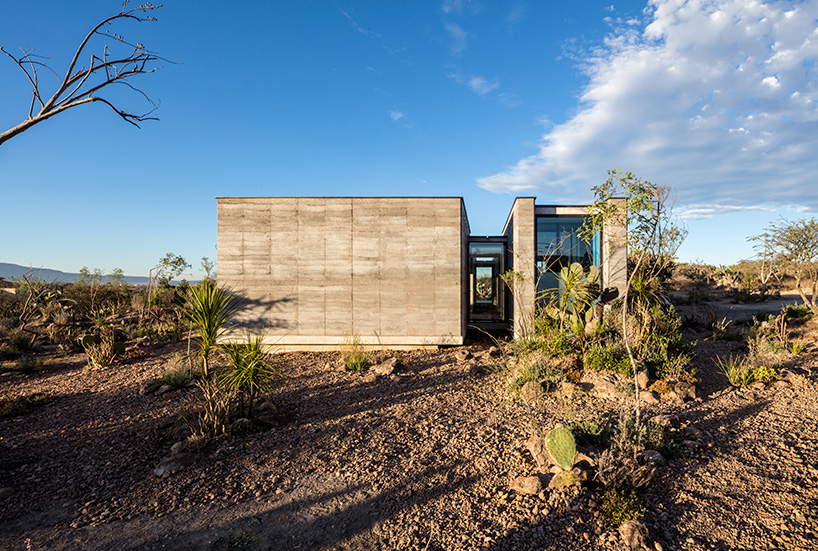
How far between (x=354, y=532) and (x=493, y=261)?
28.4 ft

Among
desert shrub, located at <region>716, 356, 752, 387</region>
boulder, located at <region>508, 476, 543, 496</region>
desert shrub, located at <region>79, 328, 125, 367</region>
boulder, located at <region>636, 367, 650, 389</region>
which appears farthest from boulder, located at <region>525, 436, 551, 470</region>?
desert shrub, located at <region>79, 328, 125, 367</region>

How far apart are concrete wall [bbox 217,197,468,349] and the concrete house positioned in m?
0.02

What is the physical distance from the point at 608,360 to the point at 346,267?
5.55 m

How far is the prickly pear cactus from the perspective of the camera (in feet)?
9.82

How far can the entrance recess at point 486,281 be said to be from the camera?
10.2 metres

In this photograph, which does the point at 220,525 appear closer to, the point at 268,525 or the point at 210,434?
the point at 268,525

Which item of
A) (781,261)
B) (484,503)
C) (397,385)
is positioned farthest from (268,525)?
(781,261)

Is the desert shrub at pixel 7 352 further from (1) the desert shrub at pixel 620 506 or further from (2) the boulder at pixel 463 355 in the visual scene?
(1) the desert shrub at pixel 620 506

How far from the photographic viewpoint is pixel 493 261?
34.2 feet

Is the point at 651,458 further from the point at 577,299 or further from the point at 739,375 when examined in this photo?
the point at 577,299

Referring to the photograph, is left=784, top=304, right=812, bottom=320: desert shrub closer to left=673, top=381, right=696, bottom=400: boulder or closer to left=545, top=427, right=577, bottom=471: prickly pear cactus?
left=673, top=381, right=696, bottom=400: boulder

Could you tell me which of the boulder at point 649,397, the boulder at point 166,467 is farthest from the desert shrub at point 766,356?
the boulder at point 166,467

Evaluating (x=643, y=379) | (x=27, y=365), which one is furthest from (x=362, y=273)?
(x=27, y=365)

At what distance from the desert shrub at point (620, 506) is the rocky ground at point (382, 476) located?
92 millimetres
